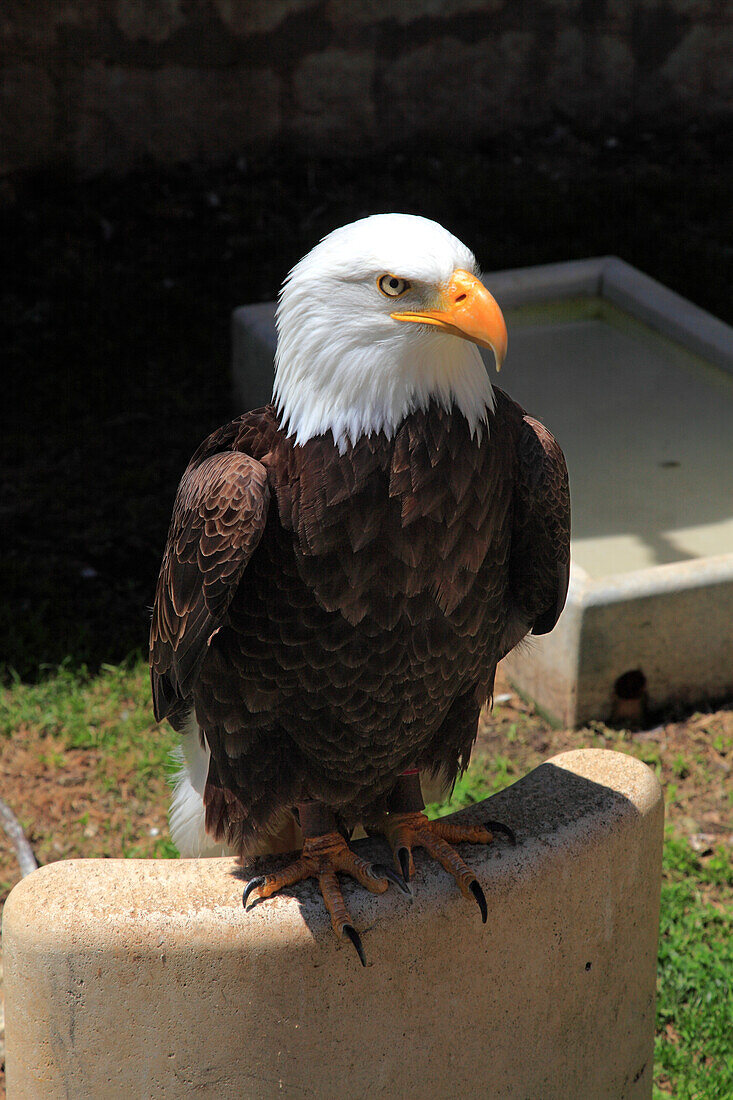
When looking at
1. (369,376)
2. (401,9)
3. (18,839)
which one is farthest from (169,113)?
(369,376)

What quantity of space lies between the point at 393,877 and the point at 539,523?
29.4 inches

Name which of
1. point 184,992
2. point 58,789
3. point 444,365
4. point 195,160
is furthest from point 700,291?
point 184,992

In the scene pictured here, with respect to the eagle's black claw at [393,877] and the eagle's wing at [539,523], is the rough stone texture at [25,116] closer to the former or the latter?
the eagle's wing at [539,523]

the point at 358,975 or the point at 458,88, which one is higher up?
the point at 458,88

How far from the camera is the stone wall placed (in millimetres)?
6422

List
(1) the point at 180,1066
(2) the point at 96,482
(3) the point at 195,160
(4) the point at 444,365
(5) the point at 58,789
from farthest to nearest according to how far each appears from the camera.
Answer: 1. (3) the point at 195,160
2. (2) the point at 96,482
3. (5) the point at 58,789
4. (1) the point at 180,1066
5. (4) the point at 444,365

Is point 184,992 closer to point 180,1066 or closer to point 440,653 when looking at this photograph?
point 180,1066

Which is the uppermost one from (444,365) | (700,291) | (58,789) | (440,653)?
(444,365)

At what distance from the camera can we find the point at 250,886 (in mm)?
2279

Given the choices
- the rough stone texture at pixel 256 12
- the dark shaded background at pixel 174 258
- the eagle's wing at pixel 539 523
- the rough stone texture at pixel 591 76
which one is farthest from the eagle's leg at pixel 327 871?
the rough stone texture at pixel 591 76

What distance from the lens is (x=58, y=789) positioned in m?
3.71

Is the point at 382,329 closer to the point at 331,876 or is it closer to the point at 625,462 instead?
the point at 331,876

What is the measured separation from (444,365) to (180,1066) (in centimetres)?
133

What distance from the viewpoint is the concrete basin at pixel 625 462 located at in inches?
149
